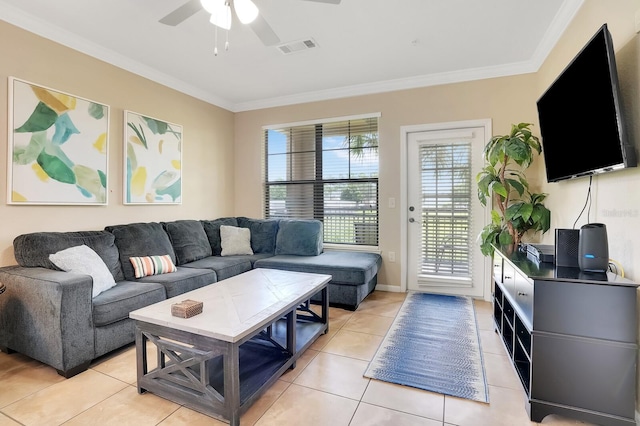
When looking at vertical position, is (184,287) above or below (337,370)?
above

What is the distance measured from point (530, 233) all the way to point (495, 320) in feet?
3.53

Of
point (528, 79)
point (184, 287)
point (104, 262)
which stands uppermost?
point (528, 79)

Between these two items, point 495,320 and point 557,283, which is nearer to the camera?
point 557,283

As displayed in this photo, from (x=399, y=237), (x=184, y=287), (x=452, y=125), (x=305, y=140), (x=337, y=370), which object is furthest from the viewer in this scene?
(x=305, y=140)

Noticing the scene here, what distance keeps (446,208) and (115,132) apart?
3.71 meters

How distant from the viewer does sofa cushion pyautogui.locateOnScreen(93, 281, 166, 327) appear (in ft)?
6.98

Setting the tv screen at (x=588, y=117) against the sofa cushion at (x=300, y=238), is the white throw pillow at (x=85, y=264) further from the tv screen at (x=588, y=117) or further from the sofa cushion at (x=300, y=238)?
the tv screen at (x=588, y=117)

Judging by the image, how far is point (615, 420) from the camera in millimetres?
1466

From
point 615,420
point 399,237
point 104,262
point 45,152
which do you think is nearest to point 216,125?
point 45,152

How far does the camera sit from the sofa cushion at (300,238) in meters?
3.86

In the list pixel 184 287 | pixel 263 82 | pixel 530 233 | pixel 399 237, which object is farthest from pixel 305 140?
pixel 530 233

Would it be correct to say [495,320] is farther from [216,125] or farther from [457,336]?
[216,125]

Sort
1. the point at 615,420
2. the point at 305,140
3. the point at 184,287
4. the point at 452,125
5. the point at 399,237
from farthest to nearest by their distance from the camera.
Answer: the point at 305,140 < the point at 399,237 < the point at 452,125 < the point at 184,287 < the point at 615,420

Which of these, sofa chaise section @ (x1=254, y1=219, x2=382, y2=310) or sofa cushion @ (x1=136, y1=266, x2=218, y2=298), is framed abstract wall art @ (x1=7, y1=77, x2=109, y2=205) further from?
sofa chaise section @ (x1=254, y1=219, x2=382, y2=310)
